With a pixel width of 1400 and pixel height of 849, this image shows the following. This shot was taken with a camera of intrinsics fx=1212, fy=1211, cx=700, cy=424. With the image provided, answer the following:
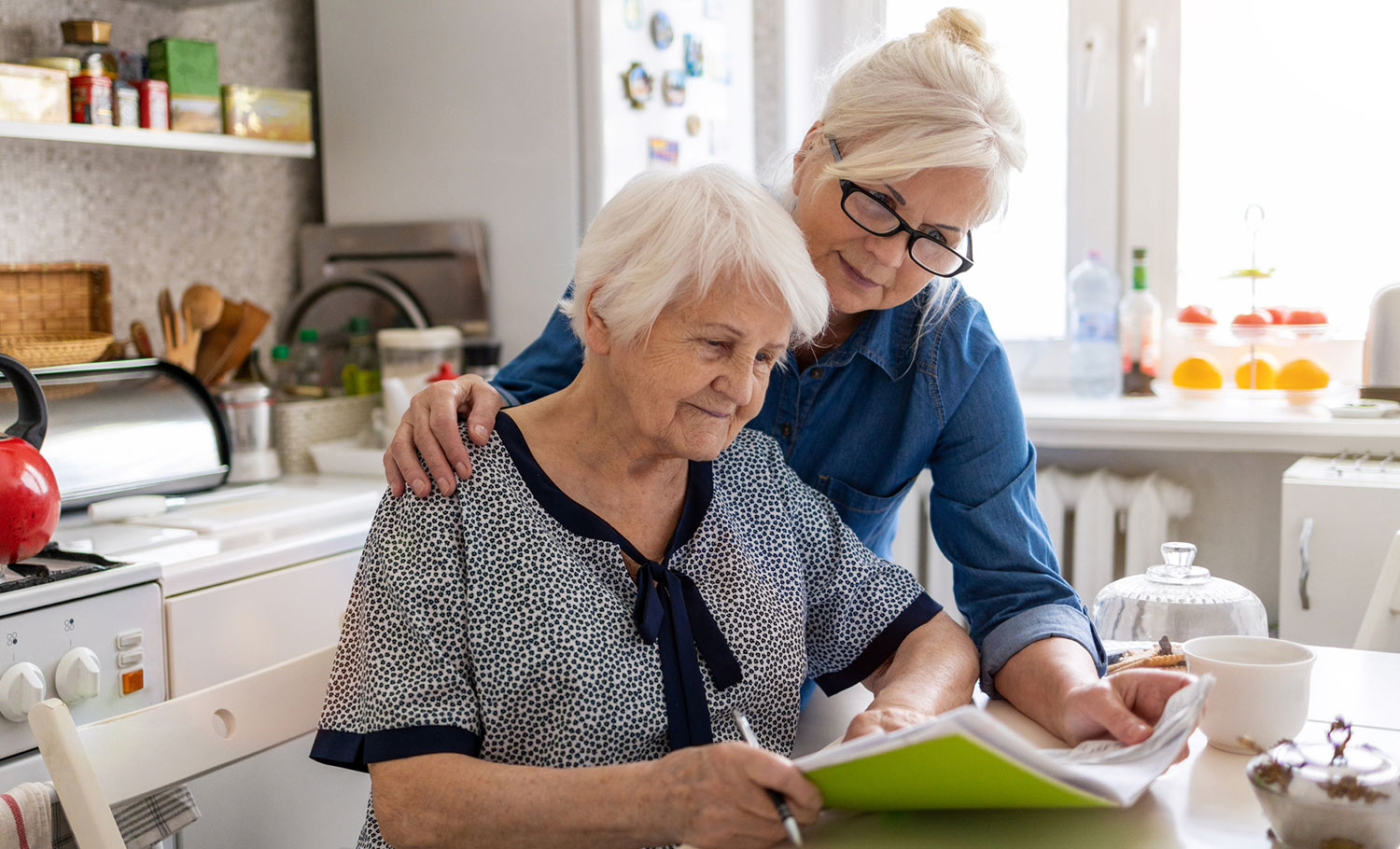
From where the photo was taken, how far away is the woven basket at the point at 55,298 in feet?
6.73

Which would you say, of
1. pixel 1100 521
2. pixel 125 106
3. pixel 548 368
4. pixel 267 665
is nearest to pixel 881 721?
pixel 548 368

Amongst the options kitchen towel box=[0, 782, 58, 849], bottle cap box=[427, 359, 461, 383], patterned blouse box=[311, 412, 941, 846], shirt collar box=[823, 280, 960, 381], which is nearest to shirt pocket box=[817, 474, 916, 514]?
shirt collar box=[823, 280, 960, 381]

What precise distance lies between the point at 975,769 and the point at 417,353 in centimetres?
187

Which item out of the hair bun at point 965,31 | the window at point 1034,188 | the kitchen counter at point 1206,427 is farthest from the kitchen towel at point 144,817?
the window at point 1034,188

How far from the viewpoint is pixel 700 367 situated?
1.05 meters

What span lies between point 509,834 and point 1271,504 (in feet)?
6.42

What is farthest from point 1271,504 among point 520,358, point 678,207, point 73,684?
point 73,684

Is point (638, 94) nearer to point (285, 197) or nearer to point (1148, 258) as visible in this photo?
point (285, 197)

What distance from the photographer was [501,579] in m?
1.04

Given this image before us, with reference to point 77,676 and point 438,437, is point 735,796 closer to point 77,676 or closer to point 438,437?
point 438,437

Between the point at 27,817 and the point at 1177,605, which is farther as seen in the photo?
the point at 1177,605

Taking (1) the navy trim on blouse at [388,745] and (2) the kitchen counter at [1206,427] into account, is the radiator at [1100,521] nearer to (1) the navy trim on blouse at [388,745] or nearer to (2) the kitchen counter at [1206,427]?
(2) the kitchen counter at [1206,427]

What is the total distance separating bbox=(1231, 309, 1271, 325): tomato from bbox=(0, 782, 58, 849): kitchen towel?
7.08ft

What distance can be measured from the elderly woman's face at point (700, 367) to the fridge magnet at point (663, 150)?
55.8 inches
